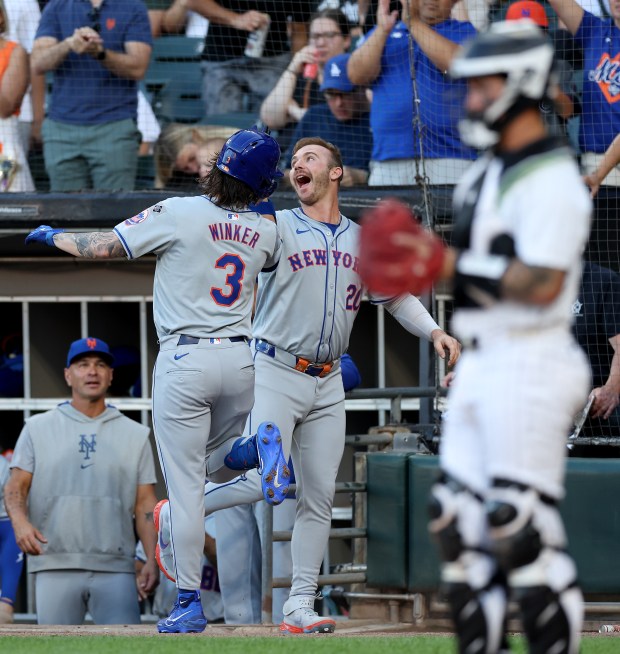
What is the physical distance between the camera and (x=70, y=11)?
8.16 meters

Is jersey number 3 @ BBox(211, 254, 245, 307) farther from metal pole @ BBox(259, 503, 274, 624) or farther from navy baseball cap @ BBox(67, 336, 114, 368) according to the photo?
navy baseball cap @ BBox(67, 336, 114, 368)

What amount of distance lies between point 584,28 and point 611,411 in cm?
237

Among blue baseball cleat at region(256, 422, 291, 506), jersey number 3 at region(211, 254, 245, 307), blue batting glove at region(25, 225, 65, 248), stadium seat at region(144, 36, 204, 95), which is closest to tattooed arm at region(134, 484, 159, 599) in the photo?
blue baseball cleat at region(256, 422, 291, 506)

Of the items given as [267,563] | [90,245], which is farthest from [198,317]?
[267,563]

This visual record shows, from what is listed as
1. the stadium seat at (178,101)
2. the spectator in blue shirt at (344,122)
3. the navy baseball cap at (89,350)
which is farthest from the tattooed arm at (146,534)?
the stadium seat at (178,101)

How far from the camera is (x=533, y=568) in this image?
3.08 metres

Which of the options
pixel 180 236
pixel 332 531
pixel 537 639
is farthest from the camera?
pixel 332 531

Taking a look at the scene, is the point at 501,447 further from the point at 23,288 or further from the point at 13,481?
the point at 23,288

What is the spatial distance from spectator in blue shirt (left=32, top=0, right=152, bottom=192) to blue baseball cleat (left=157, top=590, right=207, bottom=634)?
3.55 metres

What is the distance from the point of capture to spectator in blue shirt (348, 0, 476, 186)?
24.5ft

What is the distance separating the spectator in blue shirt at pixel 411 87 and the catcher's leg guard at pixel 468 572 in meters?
4.28

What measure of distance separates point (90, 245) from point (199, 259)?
445mm

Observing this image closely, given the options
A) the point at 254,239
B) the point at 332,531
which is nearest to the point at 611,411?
the point at 332,531

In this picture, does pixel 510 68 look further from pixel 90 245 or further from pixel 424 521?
pixel 424 521
